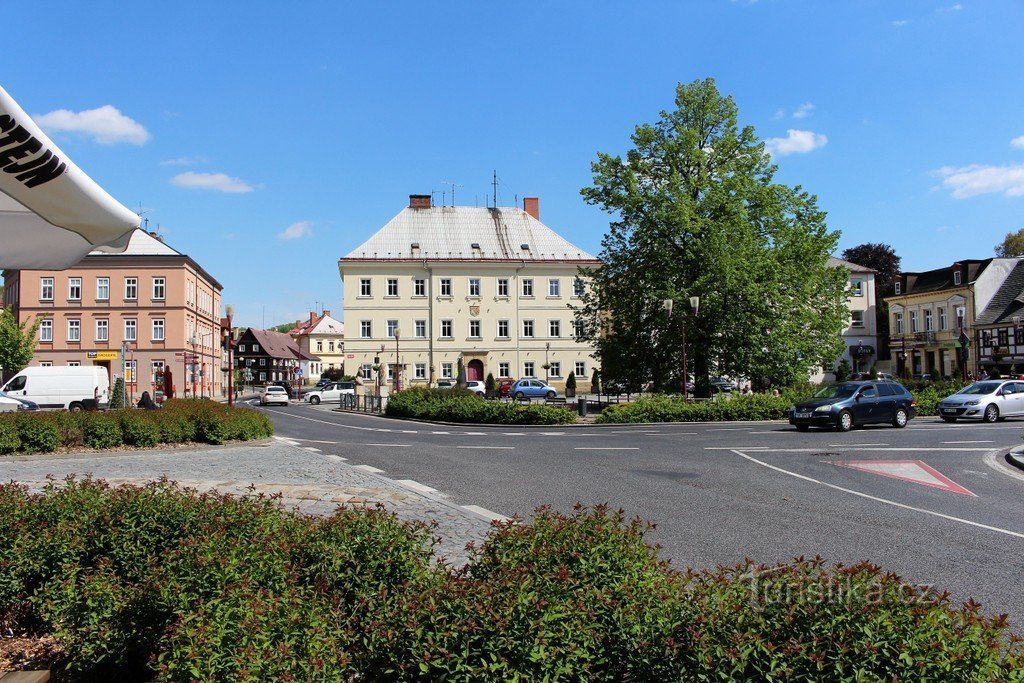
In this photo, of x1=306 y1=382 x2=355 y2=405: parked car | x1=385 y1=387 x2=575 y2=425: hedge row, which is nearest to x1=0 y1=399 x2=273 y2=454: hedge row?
A: x1=385 y1=387 x2=575 y2=425: hedge row

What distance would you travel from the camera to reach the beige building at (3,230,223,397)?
6712 centimetres

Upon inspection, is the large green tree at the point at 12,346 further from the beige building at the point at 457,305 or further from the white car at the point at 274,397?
the beige building at the point at 457,305

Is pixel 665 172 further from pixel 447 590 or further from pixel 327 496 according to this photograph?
pixel 447 590

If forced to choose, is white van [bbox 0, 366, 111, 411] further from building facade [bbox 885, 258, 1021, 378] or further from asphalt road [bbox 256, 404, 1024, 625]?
building facade [bbox 885, 258, 1021, 378]

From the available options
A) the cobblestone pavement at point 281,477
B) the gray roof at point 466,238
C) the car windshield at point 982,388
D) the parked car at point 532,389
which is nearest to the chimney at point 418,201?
the gray roof at point 466,238

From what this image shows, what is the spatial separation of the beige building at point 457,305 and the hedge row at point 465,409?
30.1 m

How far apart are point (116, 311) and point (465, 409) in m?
47.5

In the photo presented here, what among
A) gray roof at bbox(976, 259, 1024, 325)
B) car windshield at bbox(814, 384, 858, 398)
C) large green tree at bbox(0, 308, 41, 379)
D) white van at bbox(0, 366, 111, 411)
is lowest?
car windshield at bbox(814, 384, 858, 398)

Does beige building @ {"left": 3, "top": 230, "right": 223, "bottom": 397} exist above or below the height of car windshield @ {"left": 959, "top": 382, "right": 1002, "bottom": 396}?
above

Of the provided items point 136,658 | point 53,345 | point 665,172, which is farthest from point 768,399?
point 53,345

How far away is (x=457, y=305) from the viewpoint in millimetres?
69750

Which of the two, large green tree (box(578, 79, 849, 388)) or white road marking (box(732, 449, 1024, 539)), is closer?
white road marking (box(732, 449, 1024, 539))

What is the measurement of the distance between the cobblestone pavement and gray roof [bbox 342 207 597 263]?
1994 inches

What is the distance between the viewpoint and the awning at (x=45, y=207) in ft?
10.7
